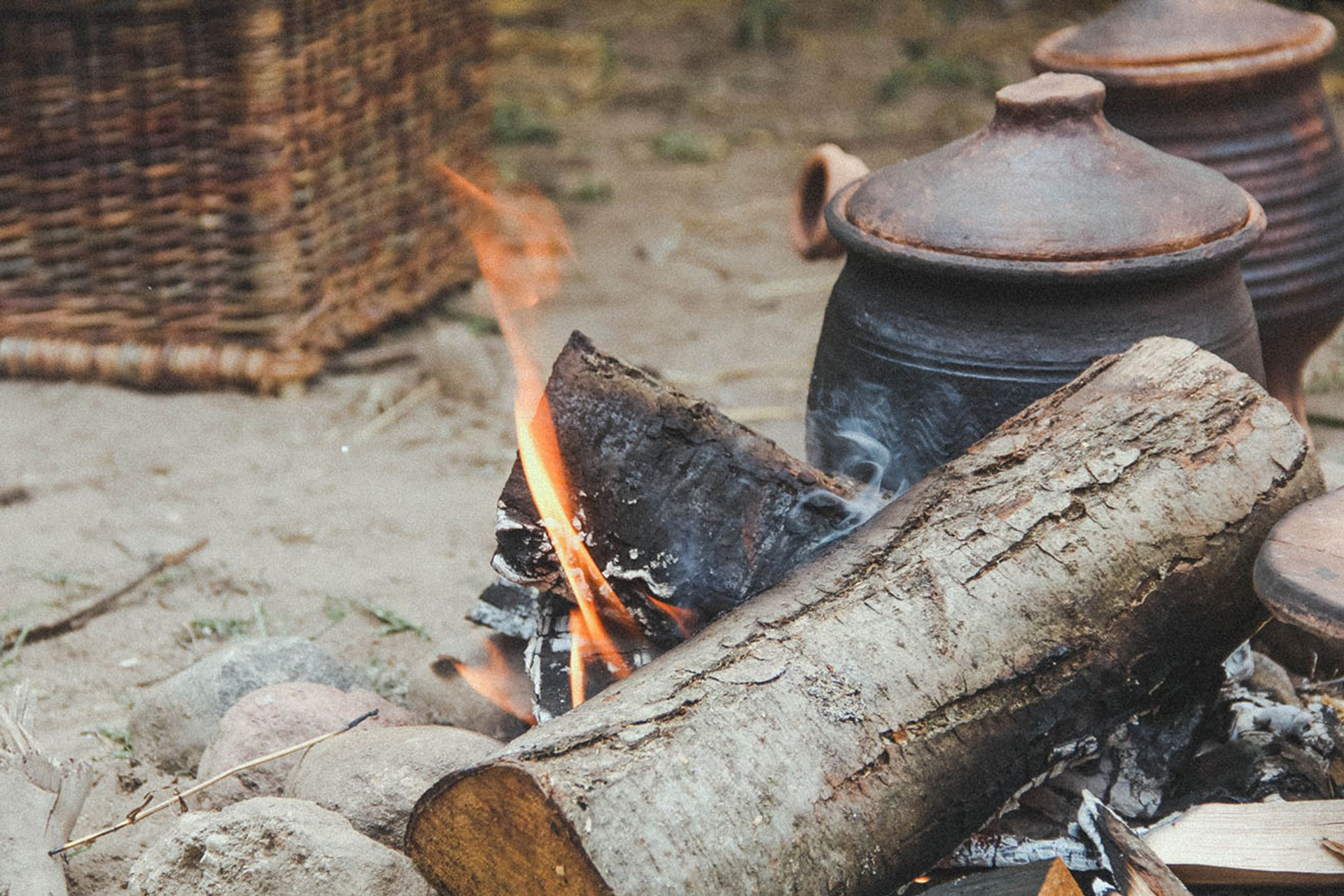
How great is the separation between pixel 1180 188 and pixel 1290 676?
1.01 meters

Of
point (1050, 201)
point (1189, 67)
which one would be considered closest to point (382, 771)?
point (1050, 201)

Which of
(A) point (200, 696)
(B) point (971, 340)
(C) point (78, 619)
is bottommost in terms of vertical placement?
(C) point (78, 619)

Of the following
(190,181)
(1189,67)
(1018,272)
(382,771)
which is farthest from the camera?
(190,181)

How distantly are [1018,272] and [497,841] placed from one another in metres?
1.33

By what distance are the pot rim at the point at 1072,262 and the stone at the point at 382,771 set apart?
43.8 inches

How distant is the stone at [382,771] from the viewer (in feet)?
6.59

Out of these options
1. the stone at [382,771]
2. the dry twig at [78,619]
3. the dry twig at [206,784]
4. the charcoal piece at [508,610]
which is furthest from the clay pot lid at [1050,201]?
A: the dry twig at [78,619]

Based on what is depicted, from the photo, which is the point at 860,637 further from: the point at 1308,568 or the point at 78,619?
the point at 78,619

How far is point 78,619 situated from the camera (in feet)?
10.1

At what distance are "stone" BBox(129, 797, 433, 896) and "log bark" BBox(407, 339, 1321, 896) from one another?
0.06 meters

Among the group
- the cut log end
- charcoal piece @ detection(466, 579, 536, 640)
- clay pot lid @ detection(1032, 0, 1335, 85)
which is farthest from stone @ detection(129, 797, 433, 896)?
clay pot lid @ detection(1032, 0, 1335, 85)

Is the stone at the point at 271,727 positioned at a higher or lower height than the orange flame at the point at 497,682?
higher

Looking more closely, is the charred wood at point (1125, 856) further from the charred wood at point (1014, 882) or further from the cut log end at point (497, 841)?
the cut log end at point (497, 841)

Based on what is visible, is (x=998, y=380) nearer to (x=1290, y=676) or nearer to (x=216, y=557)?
(x=1290, y=676)
